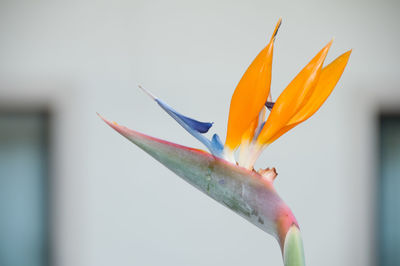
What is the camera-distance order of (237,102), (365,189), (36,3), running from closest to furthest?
(237,102)
(36,3)
(365,189)

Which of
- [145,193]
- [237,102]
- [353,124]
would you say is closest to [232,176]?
[237,102]

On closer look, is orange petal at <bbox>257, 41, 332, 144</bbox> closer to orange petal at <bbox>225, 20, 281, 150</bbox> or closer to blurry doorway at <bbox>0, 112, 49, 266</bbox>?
orange petal at <bbox>225, 20, 281, 150</bbox>

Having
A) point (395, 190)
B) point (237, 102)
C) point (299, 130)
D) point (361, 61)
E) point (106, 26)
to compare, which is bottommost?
point (395, 190)

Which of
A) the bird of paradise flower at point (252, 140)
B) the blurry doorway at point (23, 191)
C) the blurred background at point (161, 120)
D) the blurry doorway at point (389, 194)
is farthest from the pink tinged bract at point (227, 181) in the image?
the blurry doorway at point (389, 194)


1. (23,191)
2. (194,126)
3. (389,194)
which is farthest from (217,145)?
(389,194)

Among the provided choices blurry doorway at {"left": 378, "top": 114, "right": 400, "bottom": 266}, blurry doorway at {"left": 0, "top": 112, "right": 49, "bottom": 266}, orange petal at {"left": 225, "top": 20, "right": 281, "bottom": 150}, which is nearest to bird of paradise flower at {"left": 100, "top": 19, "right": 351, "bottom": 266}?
orange petal at {"left": 225, "top": 20, "right": 281, "bottom": 150}

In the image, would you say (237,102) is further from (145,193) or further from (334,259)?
(334,259)

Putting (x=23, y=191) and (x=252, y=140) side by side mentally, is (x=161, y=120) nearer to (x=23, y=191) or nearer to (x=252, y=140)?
(x=23, y=191)

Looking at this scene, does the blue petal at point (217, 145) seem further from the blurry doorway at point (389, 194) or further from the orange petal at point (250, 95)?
the blurry doorway at point (389, 194)
